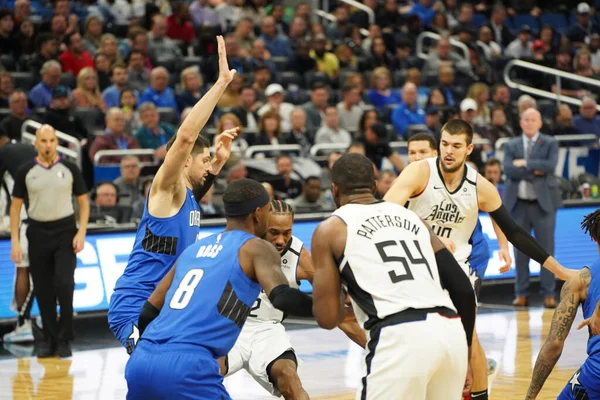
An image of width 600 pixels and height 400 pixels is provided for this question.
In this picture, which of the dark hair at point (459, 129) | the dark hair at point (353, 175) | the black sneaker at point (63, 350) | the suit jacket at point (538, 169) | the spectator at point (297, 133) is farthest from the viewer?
the spectator at point (297, 133)

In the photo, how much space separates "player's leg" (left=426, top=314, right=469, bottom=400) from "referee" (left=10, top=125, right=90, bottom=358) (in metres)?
6.44

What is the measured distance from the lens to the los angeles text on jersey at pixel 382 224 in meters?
5.42

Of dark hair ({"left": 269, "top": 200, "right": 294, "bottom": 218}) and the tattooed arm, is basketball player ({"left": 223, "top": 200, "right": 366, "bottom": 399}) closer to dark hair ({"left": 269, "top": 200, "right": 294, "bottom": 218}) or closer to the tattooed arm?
dark hair ({"left": 269, "top": 200, "right": 294, "bottom": 218})

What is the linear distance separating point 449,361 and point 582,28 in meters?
20.5

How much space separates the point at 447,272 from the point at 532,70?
56.3 feet

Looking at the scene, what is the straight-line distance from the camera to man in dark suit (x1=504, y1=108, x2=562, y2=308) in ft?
47.1

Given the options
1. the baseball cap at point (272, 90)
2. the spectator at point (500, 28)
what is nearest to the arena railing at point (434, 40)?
the spectator at point (500, 28)

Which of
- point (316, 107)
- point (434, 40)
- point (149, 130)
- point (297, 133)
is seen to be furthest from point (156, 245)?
point (434, 40)

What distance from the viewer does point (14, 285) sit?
12000mm

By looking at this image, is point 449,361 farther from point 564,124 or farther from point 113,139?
point 564,124

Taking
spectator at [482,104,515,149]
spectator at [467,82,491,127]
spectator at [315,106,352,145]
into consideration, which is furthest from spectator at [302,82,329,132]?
spectator at [467,82,491,127]

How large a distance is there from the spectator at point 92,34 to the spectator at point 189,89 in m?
1.61

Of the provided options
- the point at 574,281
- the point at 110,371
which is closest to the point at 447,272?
the point at 574,281

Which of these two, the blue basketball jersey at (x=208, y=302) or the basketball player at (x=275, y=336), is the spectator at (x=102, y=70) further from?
the blue basketball jersey at (x=208, y=302)
